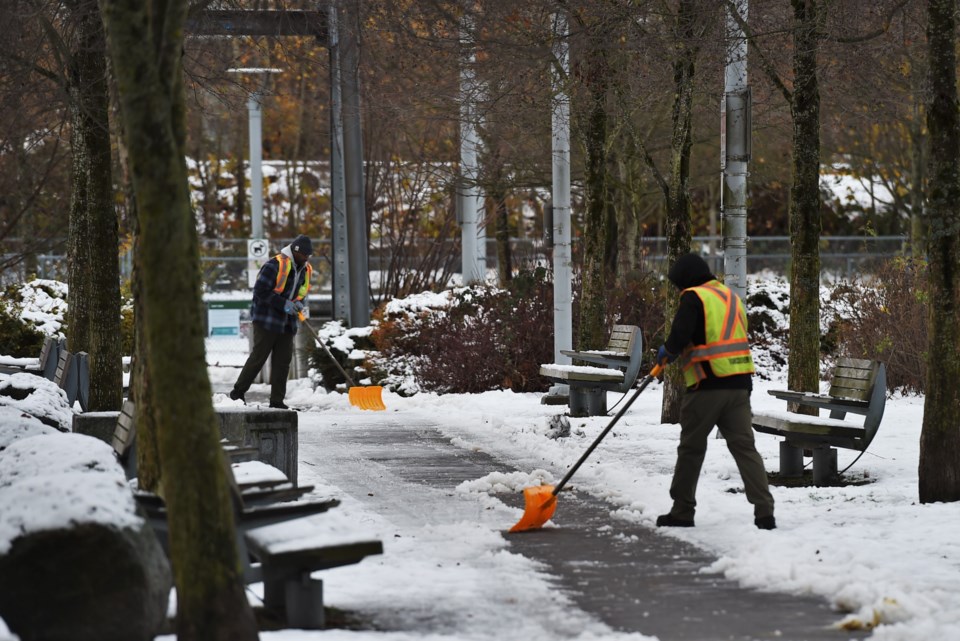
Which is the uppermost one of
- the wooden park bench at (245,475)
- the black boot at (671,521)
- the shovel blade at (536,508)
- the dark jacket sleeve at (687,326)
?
the dark jacket sleeve at (687,326)

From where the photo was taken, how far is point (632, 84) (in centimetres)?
1594

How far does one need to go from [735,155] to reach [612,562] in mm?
6215

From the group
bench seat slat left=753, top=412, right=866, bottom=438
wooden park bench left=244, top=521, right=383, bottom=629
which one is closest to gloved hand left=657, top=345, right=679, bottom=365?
bench seat slat left=753, top=412, right=866, bottom=438

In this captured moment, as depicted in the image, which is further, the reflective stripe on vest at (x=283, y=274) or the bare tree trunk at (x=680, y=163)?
the reflective stripe on vest at (x=283, y=274)

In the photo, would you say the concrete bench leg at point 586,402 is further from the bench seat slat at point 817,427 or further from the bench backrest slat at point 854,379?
the bench seat slat at point 817,427

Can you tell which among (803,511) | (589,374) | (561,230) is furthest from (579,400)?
(803,511)

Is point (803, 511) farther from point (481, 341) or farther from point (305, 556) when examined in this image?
point (481, 341)

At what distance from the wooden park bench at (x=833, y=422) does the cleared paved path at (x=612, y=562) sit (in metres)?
1.51

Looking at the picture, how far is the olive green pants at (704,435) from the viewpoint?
29.5 ft

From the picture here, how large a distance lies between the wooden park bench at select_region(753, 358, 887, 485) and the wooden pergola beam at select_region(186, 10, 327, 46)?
595cm

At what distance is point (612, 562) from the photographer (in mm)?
8047

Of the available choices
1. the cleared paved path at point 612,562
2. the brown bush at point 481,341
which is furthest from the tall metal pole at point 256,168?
the cleared paved path at point 612,562

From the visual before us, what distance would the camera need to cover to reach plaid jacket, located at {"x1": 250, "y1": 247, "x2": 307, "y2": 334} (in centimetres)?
1536

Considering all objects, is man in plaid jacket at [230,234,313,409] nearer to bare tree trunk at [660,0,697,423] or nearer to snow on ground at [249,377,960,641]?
snow on ground at [249,377,960,641]
